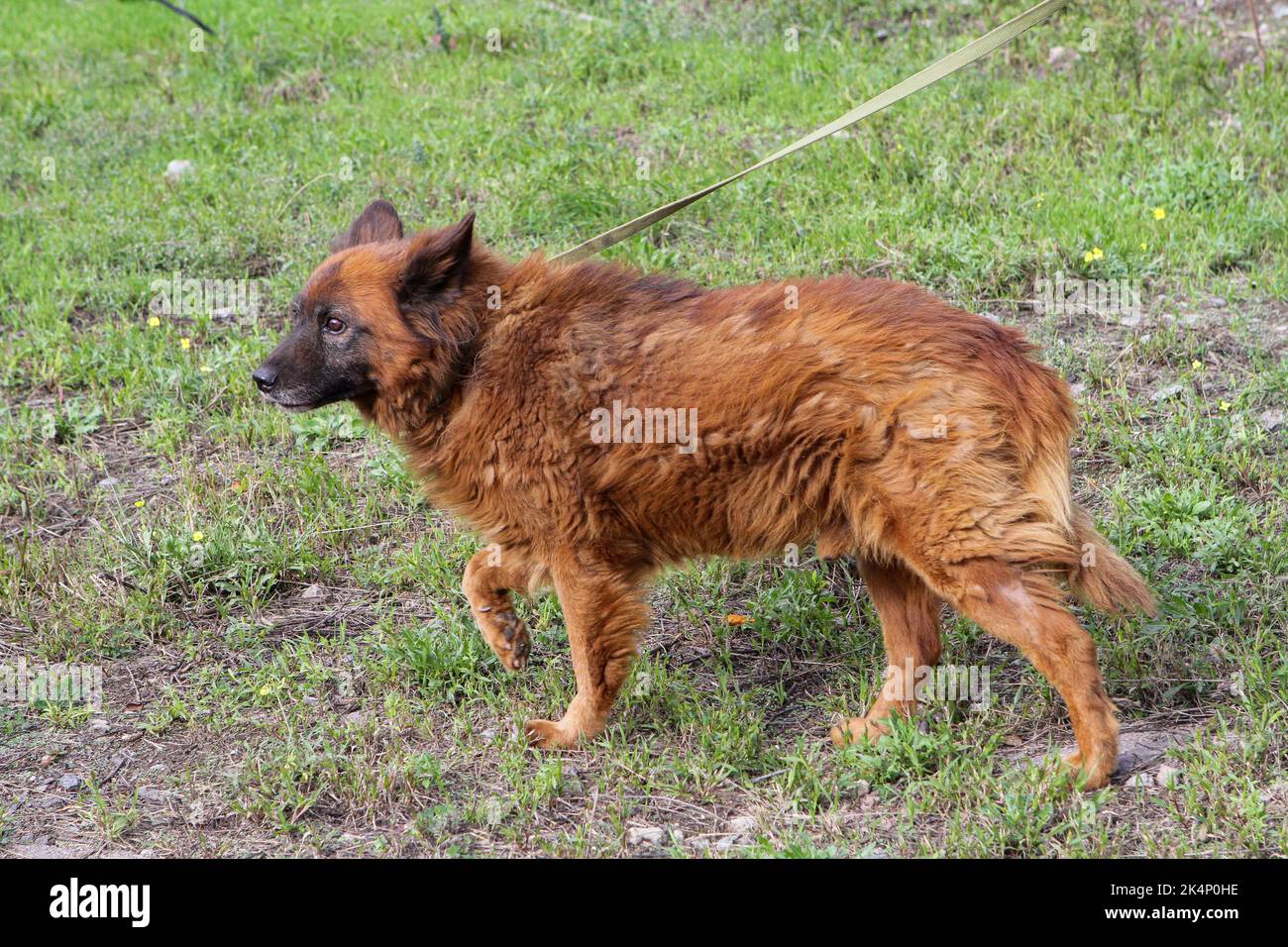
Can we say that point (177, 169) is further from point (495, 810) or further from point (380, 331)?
point (495, 810)

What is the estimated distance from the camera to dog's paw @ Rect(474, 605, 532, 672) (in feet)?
15.9

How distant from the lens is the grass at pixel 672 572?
4.25 m

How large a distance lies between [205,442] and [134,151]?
13.8 ft

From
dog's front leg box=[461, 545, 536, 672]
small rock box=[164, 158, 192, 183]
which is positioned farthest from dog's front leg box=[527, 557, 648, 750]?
small rock box=[164, 158, 192, 183]

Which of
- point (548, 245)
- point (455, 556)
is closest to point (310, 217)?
point (548, 245)

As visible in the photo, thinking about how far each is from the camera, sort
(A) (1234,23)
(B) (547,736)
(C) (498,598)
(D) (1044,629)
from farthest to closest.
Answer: (A) (1234,23) → (C) (498,598) → (B) (547,736) → (D) (1044,629)

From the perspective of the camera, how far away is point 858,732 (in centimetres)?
450

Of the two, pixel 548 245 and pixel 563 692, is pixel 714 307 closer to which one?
pixel 563 692

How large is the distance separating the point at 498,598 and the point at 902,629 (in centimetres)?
152

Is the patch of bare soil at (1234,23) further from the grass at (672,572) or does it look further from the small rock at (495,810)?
the small rock at (495,810)

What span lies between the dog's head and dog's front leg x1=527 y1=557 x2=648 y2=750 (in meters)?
0.86

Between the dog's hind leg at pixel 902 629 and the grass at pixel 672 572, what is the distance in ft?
0.53

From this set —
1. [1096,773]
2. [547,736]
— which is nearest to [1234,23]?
[1096,773]

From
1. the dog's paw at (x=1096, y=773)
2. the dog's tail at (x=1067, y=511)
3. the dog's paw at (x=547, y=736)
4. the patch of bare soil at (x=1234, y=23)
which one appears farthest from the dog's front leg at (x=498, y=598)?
the patch of bare soil at (x=1234, y=23)
